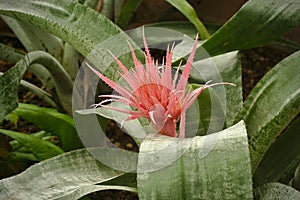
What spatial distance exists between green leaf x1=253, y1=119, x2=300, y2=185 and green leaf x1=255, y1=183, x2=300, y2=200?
12 cm

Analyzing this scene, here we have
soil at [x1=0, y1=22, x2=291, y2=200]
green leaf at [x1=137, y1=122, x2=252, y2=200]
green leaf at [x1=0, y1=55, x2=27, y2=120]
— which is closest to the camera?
green leaf at [x1=137, y1=122, x2=252, y2=200]

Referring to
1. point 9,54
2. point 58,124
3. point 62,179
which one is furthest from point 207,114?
point 9,54

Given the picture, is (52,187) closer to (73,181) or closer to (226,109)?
(73,181)

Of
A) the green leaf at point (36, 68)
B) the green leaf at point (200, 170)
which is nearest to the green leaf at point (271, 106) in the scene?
the green leaf at point (200, 170)

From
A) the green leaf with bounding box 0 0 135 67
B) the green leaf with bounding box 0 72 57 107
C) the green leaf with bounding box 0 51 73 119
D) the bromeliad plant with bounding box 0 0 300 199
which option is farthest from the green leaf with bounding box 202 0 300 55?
the green leaf with bounding box 0 72 57 107

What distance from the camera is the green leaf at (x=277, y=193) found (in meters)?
0.52

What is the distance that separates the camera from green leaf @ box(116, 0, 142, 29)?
98cm

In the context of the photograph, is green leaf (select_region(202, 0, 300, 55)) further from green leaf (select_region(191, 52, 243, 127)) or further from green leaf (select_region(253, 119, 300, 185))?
green leaf (select_region(253, 119, 300, 185))

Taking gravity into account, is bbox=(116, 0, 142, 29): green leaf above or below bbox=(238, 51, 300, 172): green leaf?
above

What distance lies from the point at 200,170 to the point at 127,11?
23.1 inches

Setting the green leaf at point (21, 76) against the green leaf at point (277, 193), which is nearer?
the green leaf at point (277, 193)

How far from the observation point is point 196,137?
48 cm

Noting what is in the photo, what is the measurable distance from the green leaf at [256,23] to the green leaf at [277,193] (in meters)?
0.19

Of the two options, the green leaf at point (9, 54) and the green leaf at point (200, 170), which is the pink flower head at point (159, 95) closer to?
the green leaf at point (200, 170)
